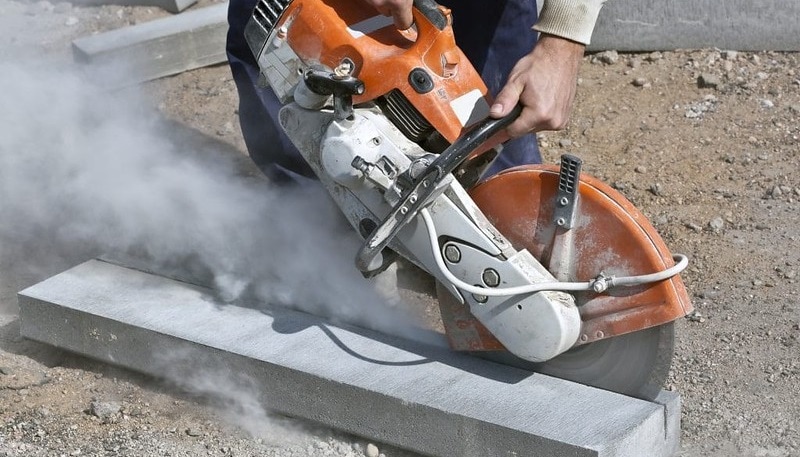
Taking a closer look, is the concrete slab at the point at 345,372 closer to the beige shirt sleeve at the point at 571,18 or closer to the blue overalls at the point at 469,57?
the blue overalls at the point at 469,57

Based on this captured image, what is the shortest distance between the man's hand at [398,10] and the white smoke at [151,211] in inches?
34.9

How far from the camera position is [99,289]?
138 inches

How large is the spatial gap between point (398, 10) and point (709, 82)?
2.48 meters

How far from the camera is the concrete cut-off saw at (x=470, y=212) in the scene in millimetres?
2811

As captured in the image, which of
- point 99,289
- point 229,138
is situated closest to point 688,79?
point 229,138

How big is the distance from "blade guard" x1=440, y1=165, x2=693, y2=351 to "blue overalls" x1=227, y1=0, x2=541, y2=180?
687mm

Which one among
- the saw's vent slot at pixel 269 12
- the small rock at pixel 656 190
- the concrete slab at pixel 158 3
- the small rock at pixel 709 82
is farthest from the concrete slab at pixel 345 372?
the concrete slab at pixel 158 3

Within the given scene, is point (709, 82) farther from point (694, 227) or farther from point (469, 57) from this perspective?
point (469, 57)

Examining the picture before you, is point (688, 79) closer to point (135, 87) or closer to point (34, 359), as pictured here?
point (135, 87)

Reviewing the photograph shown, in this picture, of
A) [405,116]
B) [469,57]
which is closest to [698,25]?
[469,57]

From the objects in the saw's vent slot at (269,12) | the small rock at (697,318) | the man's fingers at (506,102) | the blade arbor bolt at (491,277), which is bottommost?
the small rock at (697,318)

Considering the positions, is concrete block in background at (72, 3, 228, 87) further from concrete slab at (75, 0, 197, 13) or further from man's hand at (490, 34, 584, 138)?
→ man's hand at (490, 34, 584, 138)

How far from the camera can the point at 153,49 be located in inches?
215

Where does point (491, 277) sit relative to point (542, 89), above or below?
below
